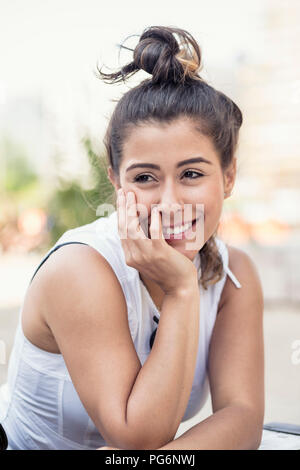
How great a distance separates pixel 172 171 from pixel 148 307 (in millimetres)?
458

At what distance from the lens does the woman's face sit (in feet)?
5.62

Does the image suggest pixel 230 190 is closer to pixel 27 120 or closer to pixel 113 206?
pixel 113 206

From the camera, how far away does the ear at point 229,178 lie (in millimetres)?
2020

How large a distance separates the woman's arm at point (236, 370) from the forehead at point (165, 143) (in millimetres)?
600

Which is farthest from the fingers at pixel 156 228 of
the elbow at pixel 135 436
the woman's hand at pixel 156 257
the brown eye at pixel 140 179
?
the elbow at pixel 135 436

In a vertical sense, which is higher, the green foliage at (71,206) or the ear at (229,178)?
the green foliage at (71,206)

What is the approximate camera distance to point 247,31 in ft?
39.0

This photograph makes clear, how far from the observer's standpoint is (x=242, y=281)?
85.5 inches

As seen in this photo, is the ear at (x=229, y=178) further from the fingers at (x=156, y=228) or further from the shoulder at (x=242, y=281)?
the fingers at (x=156, y=228)

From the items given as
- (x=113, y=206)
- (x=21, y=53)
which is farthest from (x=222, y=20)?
(x=113, y=206)

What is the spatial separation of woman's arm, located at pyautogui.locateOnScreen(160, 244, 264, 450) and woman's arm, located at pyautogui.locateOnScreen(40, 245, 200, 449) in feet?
0.47

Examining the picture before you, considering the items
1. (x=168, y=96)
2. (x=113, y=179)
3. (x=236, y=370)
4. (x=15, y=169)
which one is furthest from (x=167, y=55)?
(x=15, y=169)

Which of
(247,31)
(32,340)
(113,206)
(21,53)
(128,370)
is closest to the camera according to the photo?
(128,370)
